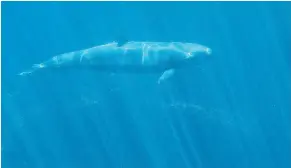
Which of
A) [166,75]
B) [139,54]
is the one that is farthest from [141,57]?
[166,75]

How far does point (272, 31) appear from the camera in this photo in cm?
1489

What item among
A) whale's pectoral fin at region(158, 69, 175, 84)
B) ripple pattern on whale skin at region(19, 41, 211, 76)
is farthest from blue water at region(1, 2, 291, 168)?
whale's pectoral fin at region(158, 69, 175, 84)

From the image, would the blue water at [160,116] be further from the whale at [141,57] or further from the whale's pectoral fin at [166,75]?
the whale's pectoral fin at [166,75]

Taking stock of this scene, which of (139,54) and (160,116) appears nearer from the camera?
(139,54)

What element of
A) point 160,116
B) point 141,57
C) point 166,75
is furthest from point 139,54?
point 160,116

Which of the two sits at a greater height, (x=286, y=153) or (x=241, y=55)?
(x=241, y=55)

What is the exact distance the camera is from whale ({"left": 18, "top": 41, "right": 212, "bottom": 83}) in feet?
25.3

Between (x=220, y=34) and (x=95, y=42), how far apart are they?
7.54 meters

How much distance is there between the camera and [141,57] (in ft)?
25.2

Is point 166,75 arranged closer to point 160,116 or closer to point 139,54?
point 139,54

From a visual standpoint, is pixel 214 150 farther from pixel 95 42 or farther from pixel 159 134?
pixel 95 42

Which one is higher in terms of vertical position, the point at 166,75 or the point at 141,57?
the point at 141,57

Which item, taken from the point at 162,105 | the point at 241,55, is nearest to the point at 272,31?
the point at 241,55

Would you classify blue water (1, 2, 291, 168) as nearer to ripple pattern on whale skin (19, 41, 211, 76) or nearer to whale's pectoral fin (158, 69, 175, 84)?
ripple pattern on whale skin (19, 41, 211, 76)
